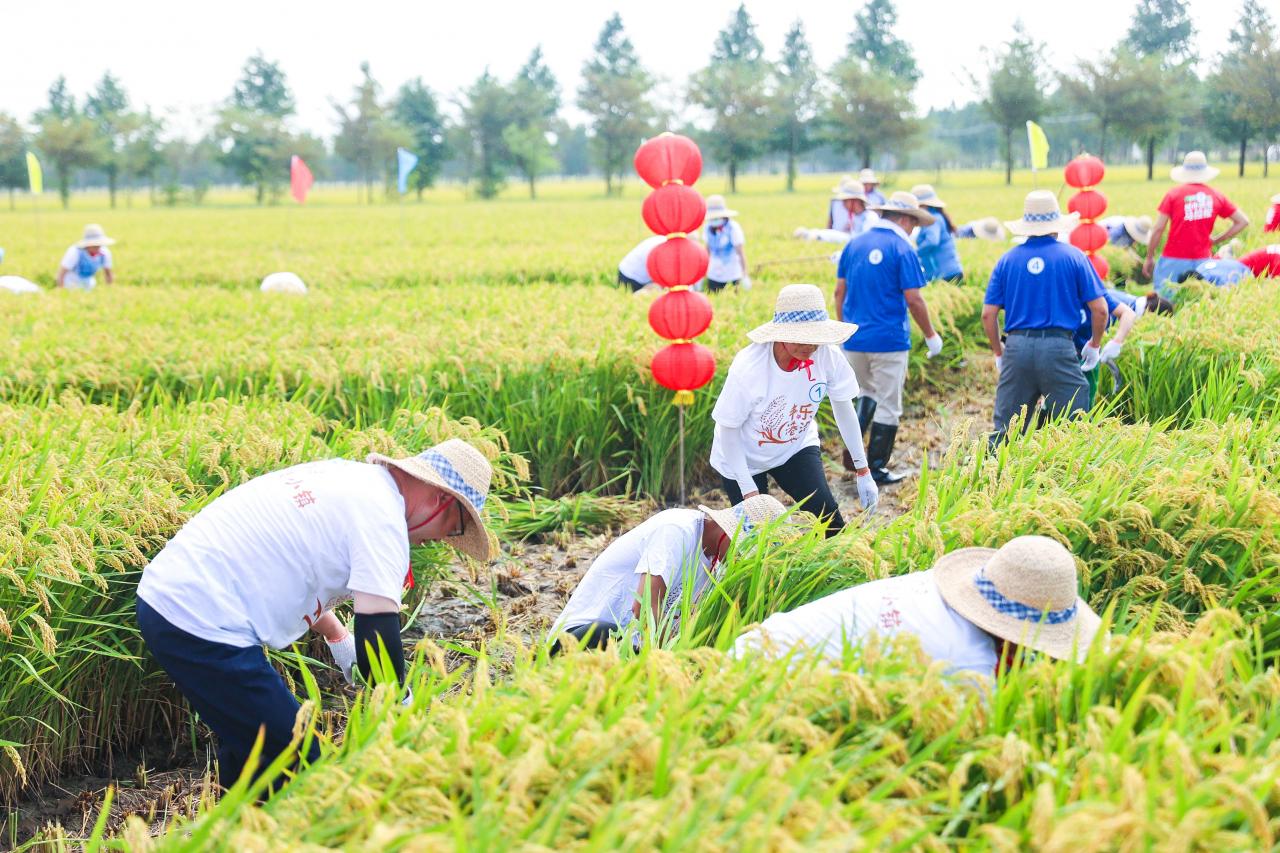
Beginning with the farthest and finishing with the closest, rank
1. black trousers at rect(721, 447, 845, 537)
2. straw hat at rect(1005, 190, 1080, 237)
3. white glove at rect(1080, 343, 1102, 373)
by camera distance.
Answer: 1. white glove at rect(1080, 343, 1102, 373)
2. straw hat at rect(1005, 190, 1080, 237)
3. black trousers at rect(721, 447, 845, 537)

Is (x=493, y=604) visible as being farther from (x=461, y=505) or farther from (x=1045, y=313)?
(x=1045, y=313)

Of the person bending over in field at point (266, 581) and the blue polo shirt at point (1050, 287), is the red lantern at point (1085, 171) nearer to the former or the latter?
the blue polo shirt at point (1050, 287)

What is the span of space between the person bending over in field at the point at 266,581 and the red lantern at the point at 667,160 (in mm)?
3734

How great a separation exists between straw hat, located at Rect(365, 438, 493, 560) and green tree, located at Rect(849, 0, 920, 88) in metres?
76.6

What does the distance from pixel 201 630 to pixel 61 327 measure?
673 centimetres

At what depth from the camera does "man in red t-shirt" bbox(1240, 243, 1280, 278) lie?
10891mm

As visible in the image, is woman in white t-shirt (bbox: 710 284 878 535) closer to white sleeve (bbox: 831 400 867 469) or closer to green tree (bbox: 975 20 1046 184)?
white sleeve (bbox: 831 400 867 469)

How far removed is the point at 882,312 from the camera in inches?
288

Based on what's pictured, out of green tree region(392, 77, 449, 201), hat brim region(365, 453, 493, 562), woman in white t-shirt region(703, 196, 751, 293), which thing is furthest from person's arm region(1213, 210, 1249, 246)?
green tree region(392, 77, 449, 201)

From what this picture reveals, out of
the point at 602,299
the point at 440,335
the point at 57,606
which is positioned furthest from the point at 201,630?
the point at 602,299

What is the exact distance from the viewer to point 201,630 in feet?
11.1

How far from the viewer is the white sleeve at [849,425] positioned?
5539mm

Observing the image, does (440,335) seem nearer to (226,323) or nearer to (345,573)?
(226,323)

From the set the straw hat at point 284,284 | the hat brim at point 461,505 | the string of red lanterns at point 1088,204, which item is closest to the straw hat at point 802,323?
the hat brim at point 461,505
